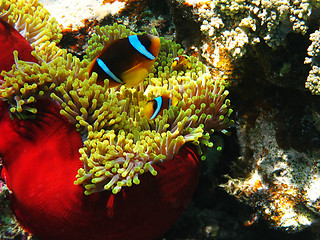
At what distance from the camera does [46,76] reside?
156 centimetres

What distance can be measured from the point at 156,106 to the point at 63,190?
0.70 metres

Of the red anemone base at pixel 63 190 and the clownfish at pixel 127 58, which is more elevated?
the clownfish at pixel 127 58

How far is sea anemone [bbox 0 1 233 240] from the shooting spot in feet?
4.84

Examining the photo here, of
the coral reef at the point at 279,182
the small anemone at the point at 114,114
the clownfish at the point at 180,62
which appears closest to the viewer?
the small anemone at the point at 114,114

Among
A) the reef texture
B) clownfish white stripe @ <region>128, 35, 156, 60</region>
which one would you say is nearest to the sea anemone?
clownfish white stripe @ <region>128, 35, 156, 60</region>

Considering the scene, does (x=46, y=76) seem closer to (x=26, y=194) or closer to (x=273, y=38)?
(x=26, y=194)

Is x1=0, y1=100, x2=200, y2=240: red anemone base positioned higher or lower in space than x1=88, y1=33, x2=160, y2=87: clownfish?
lower

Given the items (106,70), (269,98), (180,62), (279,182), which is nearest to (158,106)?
(106,70)

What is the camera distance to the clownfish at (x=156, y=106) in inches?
65.4

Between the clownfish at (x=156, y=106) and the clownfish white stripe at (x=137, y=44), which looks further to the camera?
the clownfish at (x=156, y=106)

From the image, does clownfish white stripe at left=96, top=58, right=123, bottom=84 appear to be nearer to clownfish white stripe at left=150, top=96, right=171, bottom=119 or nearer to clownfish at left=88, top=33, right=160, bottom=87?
clownfish at left=88, top=33, right=160, bottom=87

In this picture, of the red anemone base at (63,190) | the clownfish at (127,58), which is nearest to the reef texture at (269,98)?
the clownfish at (127,58)

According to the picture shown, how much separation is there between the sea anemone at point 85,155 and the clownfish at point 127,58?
9 cm

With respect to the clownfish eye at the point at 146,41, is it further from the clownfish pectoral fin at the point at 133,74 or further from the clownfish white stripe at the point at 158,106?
the clownfish white stripe at the point at 158,106
